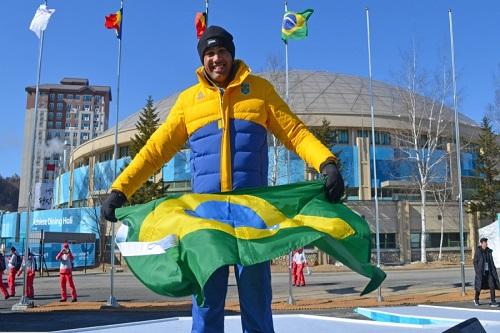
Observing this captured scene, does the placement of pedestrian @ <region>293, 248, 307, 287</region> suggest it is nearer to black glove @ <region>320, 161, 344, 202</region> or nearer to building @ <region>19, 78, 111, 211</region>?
black glove @ <region>320, 161, 344, 202</region>

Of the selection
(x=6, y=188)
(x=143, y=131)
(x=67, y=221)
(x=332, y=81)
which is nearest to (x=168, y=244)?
(x=143, y=131)

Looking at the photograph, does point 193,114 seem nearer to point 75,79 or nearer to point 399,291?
point 399,291

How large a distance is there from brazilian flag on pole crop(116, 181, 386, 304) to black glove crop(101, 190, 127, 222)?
0.22 feet

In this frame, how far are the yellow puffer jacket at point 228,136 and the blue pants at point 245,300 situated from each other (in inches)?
25.5

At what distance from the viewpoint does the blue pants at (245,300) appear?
374 cm

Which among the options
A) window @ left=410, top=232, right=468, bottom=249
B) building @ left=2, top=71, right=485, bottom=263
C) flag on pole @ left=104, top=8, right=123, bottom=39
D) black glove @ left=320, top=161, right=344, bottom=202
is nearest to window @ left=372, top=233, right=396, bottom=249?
building @ left=2, top=71, right=485, bottom=263

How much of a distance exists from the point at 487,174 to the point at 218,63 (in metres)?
42.5

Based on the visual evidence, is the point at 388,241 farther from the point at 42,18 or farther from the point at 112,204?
the point at 112,204

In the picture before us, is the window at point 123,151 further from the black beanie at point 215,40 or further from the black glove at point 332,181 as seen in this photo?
the black glove at point 332,181

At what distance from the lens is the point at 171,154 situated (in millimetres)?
4262

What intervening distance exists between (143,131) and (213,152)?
107ft

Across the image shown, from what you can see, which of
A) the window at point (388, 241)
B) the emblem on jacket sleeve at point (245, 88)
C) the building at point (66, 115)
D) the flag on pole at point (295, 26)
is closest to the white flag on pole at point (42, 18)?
the flag on pole at point (295, 26)

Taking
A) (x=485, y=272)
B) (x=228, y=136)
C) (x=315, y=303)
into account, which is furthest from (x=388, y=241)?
(x=228, y=136)

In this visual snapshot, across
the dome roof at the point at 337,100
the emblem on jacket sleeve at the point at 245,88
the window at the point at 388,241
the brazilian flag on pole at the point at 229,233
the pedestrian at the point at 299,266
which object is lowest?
the pedestrian at the point at 299,266
